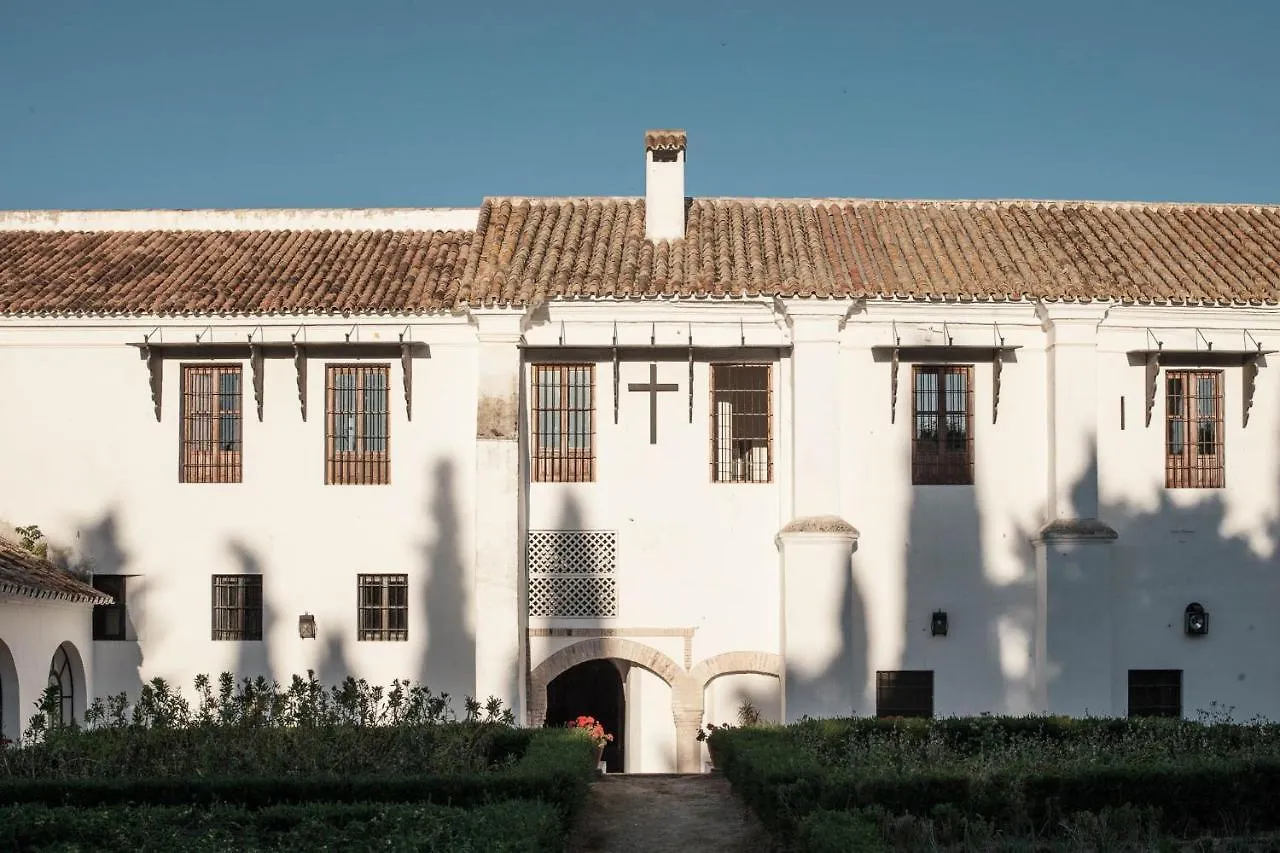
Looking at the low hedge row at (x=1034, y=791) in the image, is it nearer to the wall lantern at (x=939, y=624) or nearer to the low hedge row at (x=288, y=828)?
the low hedge row at (x=288, y=828)

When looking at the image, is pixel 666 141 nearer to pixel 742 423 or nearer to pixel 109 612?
pixel 742 423

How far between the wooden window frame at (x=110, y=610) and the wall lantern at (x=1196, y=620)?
1375 centimetres

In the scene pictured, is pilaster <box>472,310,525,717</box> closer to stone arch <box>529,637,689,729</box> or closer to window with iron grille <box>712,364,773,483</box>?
stone arch <box>529,637,689,729</box>

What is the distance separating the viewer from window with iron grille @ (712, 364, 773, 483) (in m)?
20.0

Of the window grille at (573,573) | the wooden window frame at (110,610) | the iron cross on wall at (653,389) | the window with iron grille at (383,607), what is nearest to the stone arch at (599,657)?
the window grille at (573,573)

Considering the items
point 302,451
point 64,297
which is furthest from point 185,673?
point 64,297

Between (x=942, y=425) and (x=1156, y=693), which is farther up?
(x=942, y=425)

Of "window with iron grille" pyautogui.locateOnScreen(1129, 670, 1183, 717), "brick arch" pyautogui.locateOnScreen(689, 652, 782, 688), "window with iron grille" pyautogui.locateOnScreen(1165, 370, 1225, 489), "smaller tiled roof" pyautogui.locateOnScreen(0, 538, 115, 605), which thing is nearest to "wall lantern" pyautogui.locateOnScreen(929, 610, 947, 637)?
"brick arch" pyautogui.locateOnScreen(689, 652, 782, 688)

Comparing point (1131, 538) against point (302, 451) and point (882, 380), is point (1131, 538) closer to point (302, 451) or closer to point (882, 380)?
point (882, 380)

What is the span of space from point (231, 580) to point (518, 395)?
4.53 meters

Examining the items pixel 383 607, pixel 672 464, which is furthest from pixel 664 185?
pixel 383 607

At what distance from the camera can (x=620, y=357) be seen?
20.0 metres

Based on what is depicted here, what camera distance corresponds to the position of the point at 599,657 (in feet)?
64.2

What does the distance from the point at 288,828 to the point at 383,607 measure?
7.69m
